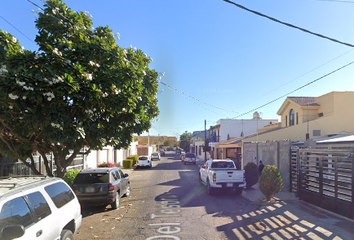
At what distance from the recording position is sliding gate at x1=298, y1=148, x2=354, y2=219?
8133mm

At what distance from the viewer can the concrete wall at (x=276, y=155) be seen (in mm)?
13906

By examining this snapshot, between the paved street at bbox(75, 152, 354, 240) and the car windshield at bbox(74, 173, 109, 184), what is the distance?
109cm

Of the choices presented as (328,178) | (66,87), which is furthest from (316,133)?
(66,87)

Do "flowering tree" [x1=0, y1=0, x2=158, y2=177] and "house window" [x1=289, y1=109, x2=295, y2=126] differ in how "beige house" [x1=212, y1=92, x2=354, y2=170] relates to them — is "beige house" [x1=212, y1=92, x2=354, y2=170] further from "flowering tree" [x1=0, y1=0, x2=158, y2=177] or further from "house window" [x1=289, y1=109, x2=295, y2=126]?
"flowering tree" [x1=0, y1=0, x2=158, y2=177]

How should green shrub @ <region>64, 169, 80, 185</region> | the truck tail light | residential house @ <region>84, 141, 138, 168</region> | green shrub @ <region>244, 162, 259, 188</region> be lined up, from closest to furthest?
the truck tail light < green shrub @ <region>64, 169, 80, 185</region> < green shrub @ <region>244, 162, 259, 188</region> < residential house @ <region>84, 141, 138, 168</region>

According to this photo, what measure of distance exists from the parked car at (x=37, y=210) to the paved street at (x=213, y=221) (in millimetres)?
1928

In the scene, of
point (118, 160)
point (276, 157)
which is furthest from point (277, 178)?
point (118, 160)

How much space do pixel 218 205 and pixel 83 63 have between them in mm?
7224

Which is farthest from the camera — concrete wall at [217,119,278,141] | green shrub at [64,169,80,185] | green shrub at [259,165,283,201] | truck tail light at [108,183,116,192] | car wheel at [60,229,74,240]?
concrete wall at [217,119,278,141]

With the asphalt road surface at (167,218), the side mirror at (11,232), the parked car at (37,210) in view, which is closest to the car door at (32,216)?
the parked car at (37,210)

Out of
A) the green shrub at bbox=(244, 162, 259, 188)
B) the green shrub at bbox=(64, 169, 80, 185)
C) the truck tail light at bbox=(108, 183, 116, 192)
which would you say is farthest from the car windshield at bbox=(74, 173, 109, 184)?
the green shrub at bbox=(244, 162, 259, 188)

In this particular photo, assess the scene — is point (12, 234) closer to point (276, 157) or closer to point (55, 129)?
point (55, 129)

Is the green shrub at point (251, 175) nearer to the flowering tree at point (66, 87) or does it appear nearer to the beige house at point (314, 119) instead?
the beige house at point (314, 119)

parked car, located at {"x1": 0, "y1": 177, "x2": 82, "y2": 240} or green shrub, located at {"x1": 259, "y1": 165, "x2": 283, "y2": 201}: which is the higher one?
parked car, located at {"x1": 0, "y1": 177, "x2": 82, "y2": 240}
